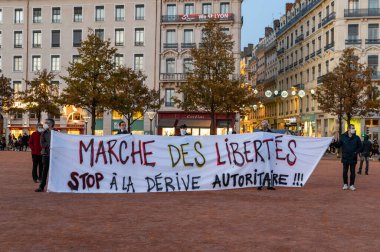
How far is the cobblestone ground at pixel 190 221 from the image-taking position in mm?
7590

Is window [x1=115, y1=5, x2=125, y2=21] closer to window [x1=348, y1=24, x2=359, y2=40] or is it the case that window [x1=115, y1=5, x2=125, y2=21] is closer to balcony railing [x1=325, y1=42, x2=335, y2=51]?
balcony railing [x1=325, y1=42, x2=335, y2=51]

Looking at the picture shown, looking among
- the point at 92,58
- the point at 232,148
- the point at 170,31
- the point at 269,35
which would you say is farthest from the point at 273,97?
the point at 232,148

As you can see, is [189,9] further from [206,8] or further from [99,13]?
[99,13]

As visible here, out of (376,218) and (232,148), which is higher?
(232,148)

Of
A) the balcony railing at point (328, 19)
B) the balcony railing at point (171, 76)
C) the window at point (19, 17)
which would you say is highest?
the window at point (19, 17)

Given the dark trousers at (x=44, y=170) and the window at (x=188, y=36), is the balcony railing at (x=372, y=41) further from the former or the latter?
the dark trousers at (x=44, y=170)

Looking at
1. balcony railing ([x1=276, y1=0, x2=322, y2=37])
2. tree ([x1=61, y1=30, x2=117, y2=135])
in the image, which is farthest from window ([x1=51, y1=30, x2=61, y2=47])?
balcony railing ([x1=276, y1=0, x2=322, y2=37])

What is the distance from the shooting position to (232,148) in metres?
15.4

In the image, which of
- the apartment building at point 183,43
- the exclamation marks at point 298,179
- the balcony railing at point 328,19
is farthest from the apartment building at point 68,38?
the exclamation marks at point 298,179

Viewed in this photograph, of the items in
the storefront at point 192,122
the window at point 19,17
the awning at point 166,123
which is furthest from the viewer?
the window at point 19,17

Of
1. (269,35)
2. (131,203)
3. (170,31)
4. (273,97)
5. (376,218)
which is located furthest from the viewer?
(269,35)

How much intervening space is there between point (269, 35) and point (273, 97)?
17928 millimetres

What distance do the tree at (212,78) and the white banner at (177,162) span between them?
95.4 ft

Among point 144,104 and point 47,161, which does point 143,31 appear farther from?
point 47,161
